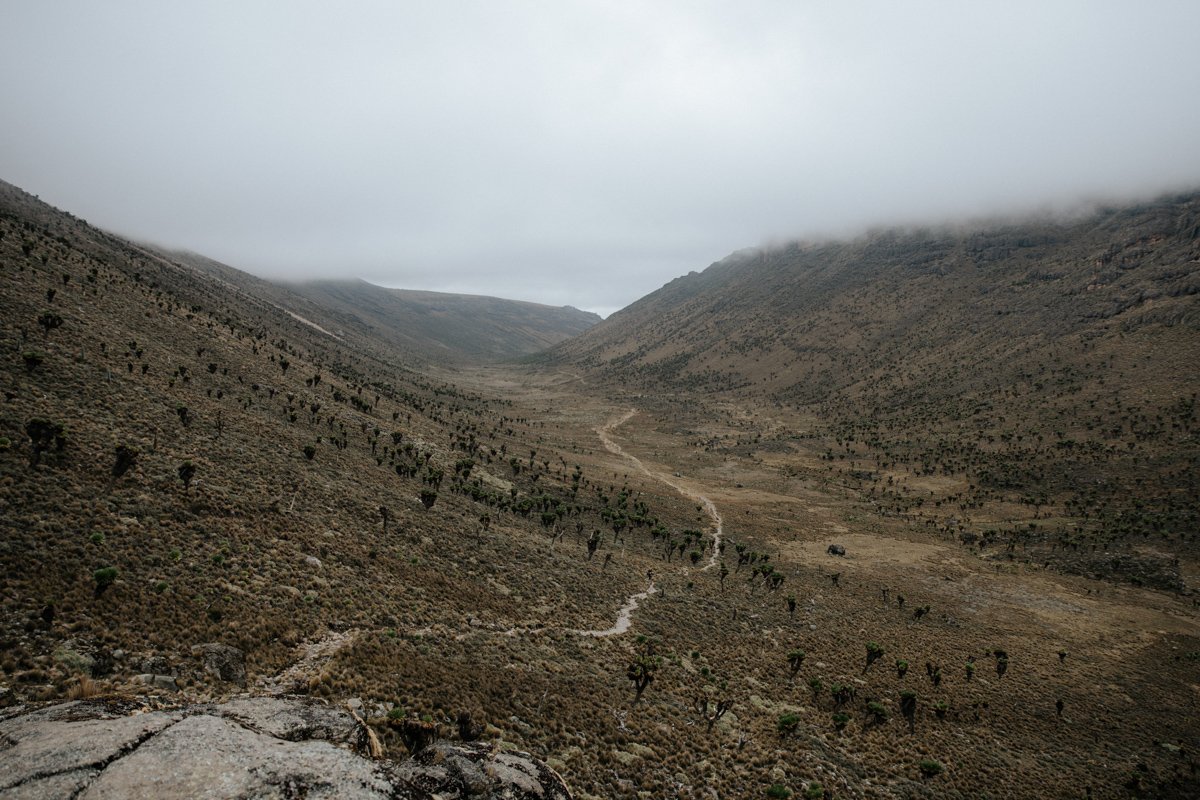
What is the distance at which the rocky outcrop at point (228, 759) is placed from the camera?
318 inches

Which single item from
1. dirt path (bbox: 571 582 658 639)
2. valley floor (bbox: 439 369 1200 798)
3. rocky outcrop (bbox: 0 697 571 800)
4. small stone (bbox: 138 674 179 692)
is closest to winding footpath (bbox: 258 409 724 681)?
dirt path (bbox: 571 582 658 639)

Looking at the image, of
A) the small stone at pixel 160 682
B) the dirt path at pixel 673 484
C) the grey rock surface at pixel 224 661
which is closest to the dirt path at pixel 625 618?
the dirt path at pixel 673 484

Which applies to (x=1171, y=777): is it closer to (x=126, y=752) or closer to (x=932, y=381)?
(x=126, y=752)

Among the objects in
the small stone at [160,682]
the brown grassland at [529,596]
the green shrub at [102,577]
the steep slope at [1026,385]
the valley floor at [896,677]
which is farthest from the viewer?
the steep slope at [1026,385]

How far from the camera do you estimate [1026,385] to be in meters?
116

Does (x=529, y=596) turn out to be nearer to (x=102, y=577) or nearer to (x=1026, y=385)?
(x=102, y=577)

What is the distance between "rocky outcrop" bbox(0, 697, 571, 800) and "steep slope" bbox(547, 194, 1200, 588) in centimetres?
7723

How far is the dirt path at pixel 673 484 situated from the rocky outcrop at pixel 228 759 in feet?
139

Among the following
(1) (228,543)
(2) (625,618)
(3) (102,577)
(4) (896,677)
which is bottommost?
(2) (625,618)

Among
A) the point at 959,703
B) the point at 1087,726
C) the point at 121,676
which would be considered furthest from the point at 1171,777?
the point at 121,676

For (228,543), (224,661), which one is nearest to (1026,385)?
(228,543)

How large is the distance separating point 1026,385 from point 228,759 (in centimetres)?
15128

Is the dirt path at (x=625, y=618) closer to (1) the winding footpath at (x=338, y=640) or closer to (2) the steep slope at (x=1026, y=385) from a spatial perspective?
(1) the winding footpath at (x=338, y=640)

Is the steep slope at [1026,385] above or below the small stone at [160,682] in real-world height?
above
